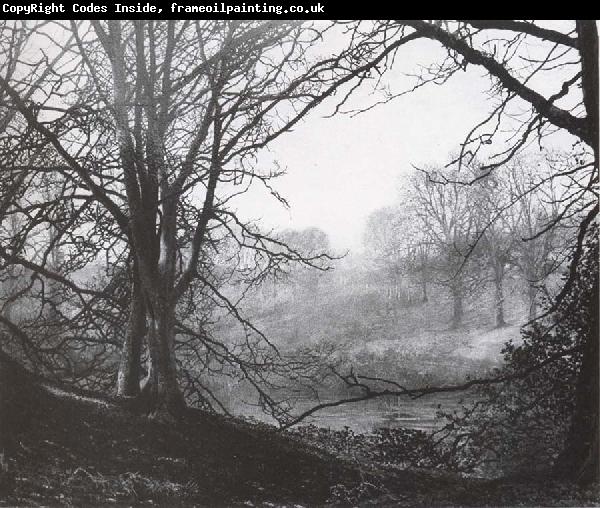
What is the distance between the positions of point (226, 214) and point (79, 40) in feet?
7.98

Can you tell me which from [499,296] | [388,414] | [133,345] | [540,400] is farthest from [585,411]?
[133,345]

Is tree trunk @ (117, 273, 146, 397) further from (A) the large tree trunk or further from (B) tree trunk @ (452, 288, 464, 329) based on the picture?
(A) the large tree trunk

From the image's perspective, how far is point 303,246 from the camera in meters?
6.71

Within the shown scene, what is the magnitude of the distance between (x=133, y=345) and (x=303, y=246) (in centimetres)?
235

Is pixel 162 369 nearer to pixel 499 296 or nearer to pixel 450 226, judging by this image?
pixel 450 226

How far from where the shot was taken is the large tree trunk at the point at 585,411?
431cm

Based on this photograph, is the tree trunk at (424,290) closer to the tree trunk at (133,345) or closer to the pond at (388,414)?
the pond at (388,414)

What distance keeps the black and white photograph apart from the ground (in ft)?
0.08

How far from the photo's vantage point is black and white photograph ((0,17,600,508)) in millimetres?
4352

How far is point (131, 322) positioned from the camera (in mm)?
5863

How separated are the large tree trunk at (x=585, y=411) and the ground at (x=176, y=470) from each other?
22 cm

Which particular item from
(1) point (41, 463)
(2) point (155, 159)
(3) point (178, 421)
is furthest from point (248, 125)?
(1) point (41, 463)

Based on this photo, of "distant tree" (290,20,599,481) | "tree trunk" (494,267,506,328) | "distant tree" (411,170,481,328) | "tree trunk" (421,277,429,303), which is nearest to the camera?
"distant tree" (290,20,599,481)

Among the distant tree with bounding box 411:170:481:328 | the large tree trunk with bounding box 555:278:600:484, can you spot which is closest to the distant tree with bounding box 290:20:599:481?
the large tree trunk with bounding box 555:278:600:484
